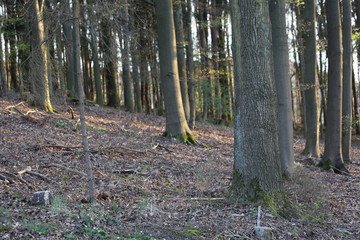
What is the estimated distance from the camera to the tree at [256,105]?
6352 millimetres

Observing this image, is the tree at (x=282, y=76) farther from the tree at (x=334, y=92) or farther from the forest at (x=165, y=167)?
the tree at (x=334, y=92)

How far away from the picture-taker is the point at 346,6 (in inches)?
531

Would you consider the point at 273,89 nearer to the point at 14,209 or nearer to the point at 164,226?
the point at 164,226

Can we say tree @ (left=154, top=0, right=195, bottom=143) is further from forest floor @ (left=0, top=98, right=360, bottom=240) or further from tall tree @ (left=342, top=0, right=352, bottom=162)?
tall tree @ (left=342, top=0, right=352, bottom=162)

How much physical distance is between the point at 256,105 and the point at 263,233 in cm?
220

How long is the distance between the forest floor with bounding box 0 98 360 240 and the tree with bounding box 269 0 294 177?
0.63m

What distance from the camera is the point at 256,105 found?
6.33 meters

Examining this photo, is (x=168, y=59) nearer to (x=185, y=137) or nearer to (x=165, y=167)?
(x=185, y=137)

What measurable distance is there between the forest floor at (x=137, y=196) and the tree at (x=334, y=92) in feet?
2.70

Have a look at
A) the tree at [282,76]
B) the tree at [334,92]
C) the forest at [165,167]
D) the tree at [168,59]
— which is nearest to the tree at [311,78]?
the tree at [334,92]

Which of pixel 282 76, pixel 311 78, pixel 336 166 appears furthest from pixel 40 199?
pixel 311 78

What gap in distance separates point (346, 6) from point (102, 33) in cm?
1084

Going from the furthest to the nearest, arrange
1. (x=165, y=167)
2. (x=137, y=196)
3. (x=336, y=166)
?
(x=336, y=166)
(x=165, y=167)
(x=137, y=196)

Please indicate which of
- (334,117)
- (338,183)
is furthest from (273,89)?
(334,117)
